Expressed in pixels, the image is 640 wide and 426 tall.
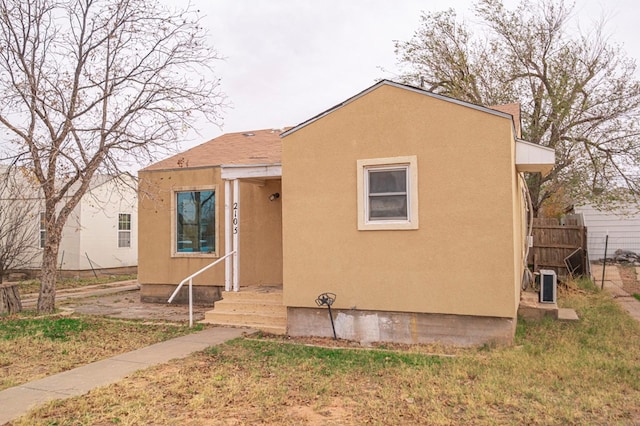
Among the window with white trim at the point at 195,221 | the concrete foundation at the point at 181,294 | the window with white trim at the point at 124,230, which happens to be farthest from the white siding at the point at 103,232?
the window with white trim at the point at 195,221

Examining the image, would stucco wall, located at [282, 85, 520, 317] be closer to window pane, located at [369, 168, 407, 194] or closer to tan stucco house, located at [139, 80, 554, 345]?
tan stucco house, located at [139, 80, 554, 345]

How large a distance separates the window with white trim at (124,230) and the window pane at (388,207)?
16503mm

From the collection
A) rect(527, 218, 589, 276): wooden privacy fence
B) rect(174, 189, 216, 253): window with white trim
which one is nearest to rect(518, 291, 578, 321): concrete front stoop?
rect(527, 218, 589, 276): wooden privacy fence

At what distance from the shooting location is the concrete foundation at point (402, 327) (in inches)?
276

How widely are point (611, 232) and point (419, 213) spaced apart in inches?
635

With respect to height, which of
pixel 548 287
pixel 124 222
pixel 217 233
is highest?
pixel 124 222

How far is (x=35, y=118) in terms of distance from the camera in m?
10.2

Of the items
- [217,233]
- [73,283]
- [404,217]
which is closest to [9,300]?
[217,233]

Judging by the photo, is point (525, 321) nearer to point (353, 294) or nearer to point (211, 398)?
point (353, 294)

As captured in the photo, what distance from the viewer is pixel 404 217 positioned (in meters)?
7.51

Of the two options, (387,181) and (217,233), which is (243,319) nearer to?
(217,233)

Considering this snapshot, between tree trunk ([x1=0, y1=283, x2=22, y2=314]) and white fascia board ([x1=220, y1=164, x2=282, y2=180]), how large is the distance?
17.7 ft

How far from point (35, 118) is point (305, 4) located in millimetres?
6343

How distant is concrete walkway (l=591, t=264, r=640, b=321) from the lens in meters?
10.3
